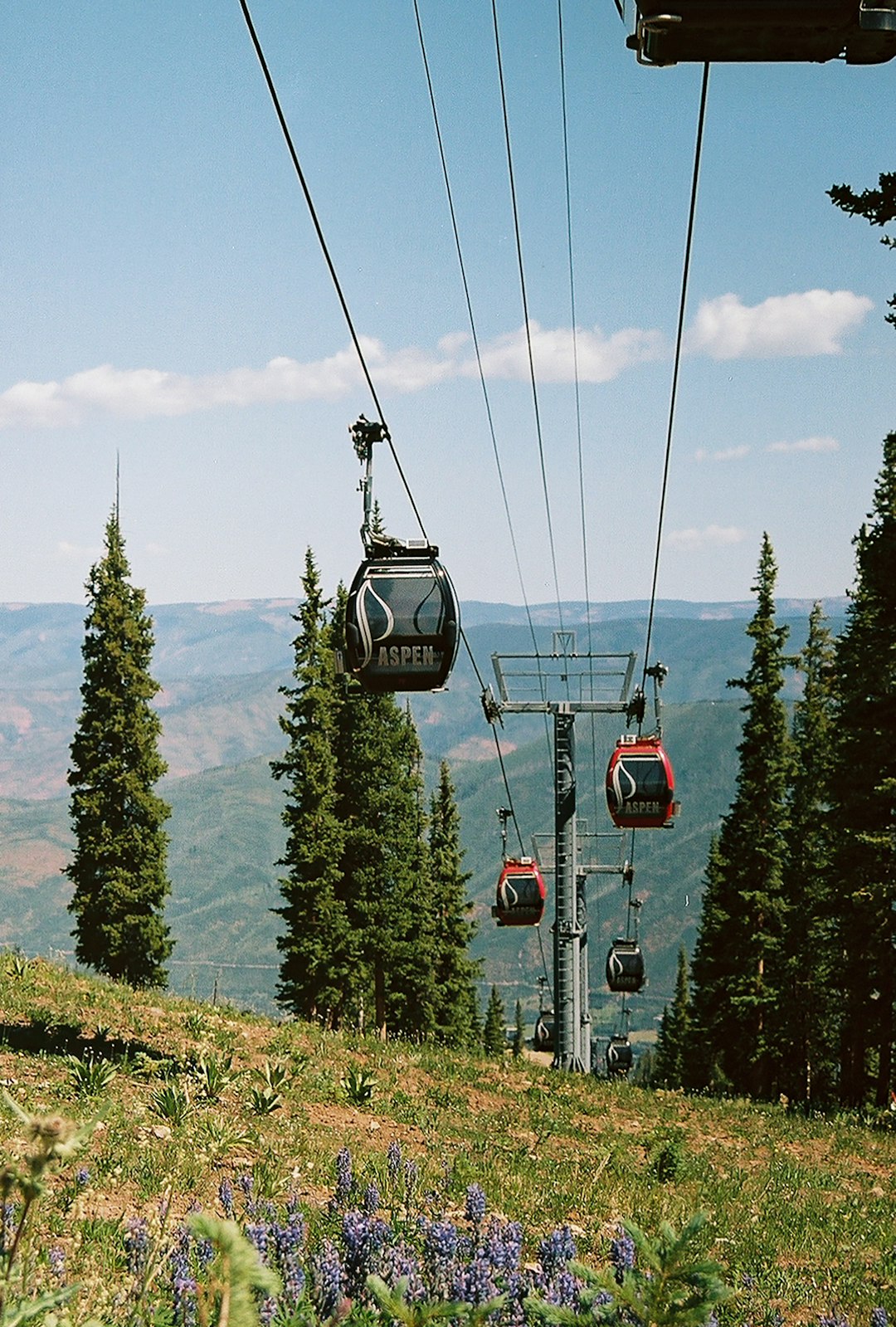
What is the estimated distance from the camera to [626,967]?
4047 cm

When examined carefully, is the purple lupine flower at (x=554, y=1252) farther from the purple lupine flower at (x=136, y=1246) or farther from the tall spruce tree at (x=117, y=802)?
the tall spruce tree at (x=117, y=802)

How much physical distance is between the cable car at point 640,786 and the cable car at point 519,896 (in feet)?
18.2

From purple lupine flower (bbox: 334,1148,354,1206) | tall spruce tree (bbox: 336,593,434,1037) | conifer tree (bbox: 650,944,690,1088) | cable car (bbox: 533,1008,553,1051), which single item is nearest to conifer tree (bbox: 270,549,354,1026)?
tall spruce tree (bbox: 336,593,434,1037)

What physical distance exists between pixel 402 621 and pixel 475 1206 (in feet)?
27.4

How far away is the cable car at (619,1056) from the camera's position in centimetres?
4878

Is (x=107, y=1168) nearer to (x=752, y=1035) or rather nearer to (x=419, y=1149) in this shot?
(x=419, y=1149)

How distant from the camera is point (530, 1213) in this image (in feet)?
31.1

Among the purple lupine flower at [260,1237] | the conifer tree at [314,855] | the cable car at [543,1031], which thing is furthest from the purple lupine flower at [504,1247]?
the cable car at [543,1031]

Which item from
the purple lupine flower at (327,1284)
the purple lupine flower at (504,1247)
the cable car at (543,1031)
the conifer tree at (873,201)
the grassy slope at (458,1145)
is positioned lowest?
the cable car at (543,1031)

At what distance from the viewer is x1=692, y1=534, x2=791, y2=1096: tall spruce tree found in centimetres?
4800

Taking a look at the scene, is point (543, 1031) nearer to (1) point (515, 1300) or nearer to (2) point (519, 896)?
(2) point (519, 896)

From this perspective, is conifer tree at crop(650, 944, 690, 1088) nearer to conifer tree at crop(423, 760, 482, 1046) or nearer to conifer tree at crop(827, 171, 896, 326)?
conifer tree at crop(423, 760, 482, 1046)

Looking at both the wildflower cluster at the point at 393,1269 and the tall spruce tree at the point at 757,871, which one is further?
the tall spruce tree at the point at 757,871

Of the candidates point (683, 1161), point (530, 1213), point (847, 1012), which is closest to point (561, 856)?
point (847, 1012)
